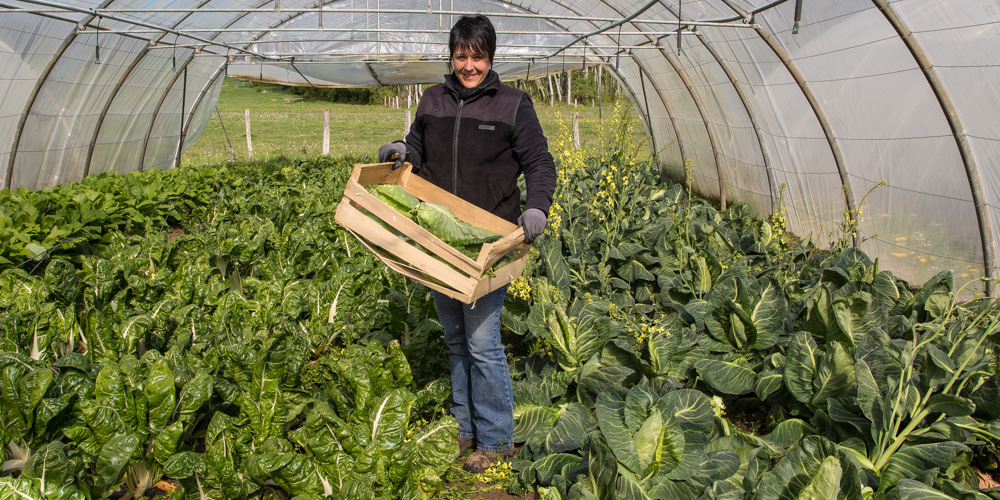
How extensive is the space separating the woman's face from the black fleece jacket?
0.03 metres

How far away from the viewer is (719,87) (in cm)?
861

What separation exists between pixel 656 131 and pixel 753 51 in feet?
19.6

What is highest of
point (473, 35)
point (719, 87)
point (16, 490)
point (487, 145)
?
point (473, 35)

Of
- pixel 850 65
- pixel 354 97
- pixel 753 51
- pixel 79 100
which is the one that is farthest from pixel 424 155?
pixel 354 97

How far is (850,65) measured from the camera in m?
5.59

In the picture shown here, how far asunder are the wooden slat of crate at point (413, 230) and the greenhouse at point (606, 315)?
2.70 feet

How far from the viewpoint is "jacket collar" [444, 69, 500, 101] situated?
2643 millimetres

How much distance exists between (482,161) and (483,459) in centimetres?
140

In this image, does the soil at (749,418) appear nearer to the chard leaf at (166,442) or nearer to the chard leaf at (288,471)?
the chard leaf at (288,471)

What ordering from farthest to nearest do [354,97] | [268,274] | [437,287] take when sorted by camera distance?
1. [354,97]
2. [268,274]
3. [437,287]

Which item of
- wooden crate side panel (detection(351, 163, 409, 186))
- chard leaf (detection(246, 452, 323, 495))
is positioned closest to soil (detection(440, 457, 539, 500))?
chard leaf (detection(246, 452, 323, 495))

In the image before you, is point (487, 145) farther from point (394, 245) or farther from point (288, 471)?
point (288, 471)

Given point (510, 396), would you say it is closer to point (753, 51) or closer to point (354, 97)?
point (753, 51)

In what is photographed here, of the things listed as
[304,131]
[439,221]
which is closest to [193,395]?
[439,221]
